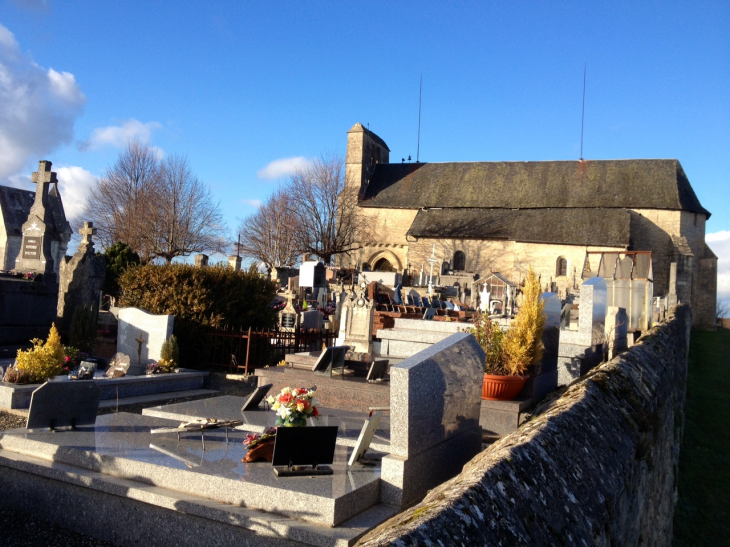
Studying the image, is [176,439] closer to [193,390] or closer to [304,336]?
[193,390]

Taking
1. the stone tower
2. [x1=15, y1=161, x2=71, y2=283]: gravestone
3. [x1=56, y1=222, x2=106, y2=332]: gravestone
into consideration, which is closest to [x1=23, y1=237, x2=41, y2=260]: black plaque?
[x1=15, y1=161, x2=71, y2=283]: gravestone

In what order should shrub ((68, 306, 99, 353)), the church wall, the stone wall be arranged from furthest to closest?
the church wall < shrub ((68, 306, 99, 353)) < the stone wall

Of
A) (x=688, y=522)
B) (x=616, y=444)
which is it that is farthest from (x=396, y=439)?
(x=688, y=522)

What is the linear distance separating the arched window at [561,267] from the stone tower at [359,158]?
55.7 feet

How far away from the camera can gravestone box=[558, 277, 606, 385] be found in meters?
8.51

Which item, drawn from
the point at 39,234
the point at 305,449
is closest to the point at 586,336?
the point at 305,449

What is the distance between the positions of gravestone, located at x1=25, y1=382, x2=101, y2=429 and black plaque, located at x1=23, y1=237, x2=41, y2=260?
12062 mm

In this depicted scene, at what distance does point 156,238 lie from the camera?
1367 inches

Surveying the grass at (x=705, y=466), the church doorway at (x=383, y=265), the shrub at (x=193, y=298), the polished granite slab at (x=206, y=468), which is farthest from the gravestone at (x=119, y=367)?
the church doorway at (x=383, y=265)

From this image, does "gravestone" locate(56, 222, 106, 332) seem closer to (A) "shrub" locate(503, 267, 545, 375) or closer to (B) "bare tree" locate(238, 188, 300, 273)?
(A) "shrub" locate(503, 267, 545, 375)

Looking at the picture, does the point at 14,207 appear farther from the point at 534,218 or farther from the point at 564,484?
the point at 564,484

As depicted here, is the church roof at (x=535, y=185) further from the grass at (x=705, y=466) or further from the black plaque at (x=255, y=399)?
the black plaque at (x=255, y=399)

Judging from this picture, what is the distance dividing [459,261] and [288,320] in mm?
27860

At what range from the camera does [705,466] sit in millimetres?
10391
